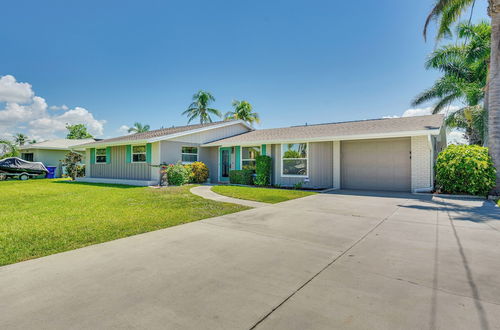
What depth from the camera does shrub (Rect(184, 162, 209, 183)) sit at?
14.1 m

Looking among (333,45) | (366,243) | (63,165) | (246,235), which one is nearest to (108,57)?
(63,165)

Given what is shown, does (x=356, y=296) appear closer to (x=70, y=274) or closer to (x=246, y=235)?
(x=246, y=235)

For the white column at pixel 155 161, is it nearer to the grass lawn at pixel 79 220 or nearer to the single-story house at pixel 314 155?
the single-story house at pixel 314 155

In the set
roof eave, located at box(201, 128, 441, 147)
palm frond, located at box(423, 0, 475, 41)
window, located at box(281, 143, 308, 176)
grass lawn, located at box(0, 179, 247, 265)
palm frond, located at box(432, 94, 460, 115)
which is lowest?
grass lawn, located at box(0, 179, 247, 265)

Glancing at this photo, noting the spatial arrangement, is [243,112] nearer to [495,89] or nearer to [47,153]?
[47,153]

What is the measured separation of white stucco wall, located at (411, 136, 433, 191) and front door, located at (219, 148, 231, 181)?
31.6 feet

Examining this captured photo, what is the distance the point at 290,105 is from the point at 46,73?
1983cm

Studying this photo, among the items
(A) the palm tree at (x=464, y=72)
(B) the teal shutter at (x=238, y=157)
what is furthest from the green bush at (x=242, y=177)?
(A) the palm tree at (x=464, y=72)

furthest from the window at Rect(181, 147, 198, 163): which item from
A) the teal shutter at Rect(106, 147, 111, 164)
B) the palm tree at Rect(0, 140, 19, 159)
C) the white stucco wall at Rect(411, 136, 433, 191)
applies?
the palm tree at Rect(0, 140, 19, 159)

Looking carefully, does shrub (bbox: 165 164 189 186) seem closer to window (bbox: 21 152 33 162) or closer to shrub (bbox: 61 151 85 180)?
shrub (bbox: 61 151 85 180)

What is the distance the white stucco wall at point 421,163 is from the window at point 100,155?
18.1 m

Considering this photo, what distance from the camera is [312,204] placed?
7.50m

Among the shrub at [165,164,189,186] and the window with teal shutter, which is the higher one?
the window with teal shutter

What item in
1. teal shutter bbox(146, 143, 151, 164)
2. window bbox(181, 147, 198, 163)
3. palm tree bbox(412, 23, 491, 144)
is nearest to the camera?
teal shutter bbox(146, 143, 151, 164)
